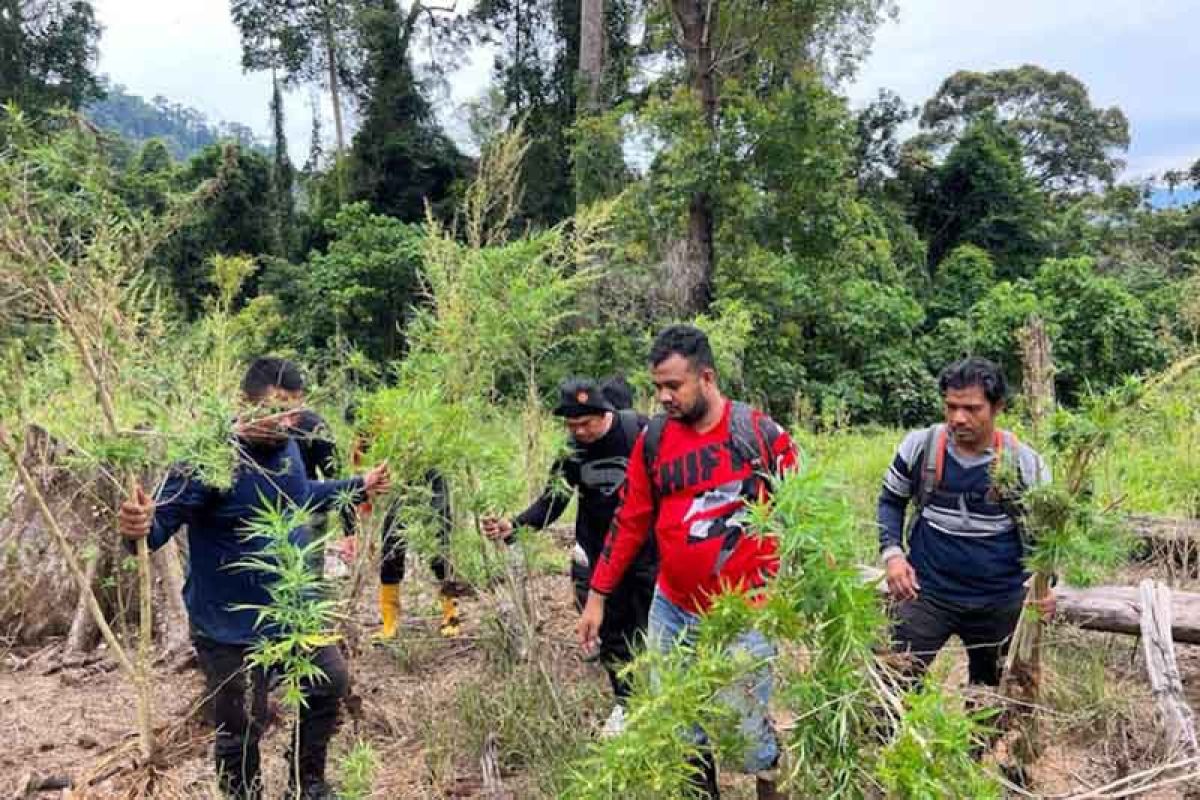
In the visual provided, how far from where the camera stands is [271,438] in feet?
8.83

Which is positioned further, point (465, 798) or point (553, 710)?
point (553, 710)

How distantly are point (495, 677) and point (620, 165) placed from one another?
34.1ft

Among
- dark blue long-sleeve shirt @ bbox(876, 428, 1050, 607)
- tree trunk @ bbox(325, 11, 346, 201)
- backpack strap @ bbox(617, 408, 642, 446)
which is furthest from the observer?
tree trunk @ bbox(325, 11, 346, 201)

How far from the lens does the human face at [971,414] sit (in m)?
2.76

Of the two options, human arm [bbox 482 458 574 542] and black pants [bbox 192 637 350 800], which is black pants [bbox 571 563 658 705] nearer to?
human arm [bbox 482 458 574 542]

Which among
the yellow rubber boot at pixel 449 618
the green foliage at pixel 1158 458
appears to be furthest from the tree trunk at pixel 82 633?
the green foliage at pixel 1158 458

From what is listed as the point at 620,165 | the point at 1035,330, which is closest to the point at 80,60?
the point at 620,165

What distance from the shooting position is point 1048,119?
82.5 ft

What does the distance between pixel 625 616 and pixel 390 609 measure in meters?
1.71

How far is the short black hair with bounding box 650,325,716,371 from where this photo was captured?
251cm

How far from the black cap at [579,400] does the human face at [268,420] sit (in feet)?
3.09

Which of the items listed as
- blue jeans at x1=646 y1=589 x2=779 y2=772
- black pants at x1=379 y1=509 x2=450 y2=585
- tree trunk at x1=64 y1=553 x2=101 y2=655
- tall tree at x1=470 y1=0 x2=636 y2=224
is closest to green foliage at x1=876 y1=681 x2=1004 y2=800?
blue jeans at x1=646 y1=589 x2=779 y2=772

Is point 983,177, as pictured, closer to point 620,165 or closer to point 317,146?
point 620,165

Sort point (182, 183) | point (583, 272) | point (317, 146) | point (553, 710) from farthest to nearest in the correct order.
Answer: point (317, 146)
point (182, 183)
point (583, 272)
point (553, 710)
